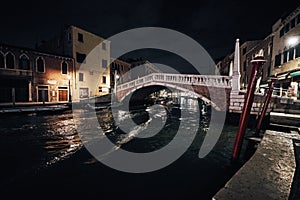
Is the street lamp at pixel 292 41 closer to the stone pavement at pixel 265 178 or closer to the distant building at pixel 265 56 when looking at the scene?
the distant building at pixel 265 56

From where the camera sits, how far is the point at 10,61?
1507 cm

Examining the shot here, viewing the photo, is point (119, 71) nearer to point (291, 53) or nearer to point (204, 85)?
point (204, 85)

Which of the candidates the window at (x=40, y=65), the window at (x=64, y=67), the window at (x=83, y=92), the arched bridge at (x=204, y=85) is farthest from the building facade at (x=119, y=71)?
the arched bridge at (x=204, y=85)

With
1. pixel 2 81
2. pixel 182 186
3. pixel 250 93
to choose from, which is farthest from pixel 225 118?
pixel 2 81

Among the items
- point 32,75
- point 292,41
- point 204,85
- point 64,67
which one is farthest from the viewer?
point 64,67

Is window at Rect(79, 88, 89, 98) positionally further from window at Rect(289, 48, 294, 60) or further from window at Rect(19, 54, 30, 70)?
window at Rect(289, 48, 294, 60)

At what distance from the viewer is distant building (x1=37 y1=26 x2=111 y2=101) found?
19938mm

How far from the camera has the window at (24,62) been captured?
15.6m

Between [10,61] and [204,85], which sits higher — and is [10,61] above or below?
above

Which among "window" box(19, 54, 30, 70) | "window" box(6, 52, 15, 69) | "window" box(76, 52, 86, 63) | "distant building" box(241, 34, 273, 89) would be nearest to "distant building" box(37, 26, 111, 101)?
"window" box(76, 52, 86, 63)

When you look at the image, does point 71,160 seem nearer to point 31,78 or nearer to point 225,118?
point 225,118

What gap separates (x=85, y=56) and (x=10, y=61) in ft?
→ 26.8

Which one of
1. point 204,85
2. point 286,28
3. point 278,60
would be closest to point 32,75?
point 204,85

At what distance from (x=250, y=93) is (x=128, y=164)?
3.41 m
